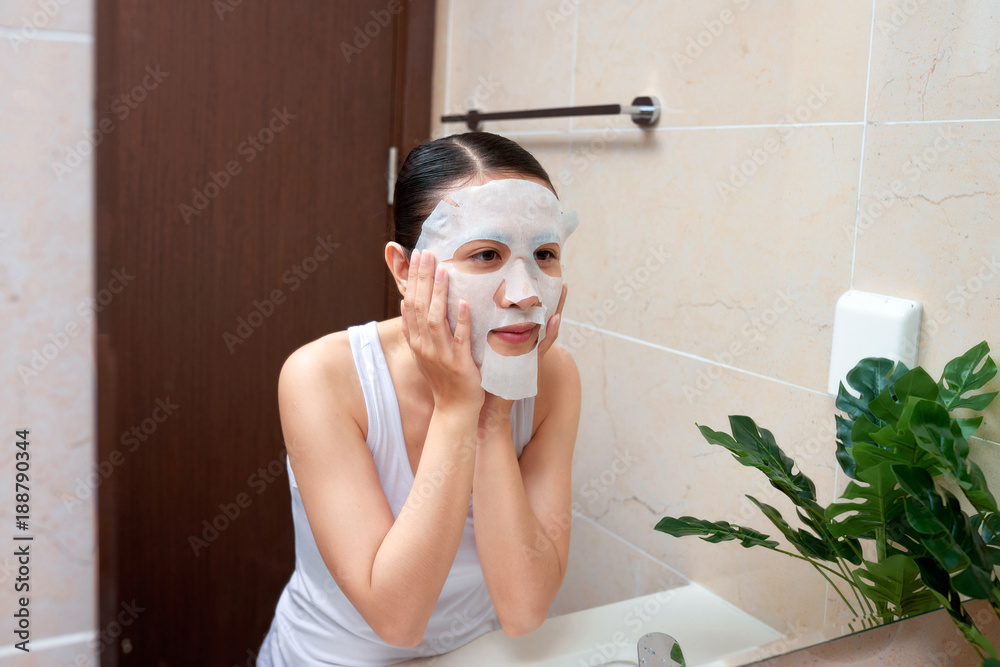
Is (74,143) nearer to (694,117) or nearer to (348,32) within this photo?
(348,32)

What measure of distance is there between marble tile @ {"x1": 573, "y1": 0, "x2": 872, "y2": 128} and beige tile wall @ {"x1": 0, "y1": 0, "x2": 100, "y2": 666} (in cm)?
47

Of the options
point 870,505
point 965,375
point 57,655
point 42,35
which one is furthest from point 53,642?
point 965,375

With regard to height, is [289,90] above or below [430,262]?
above

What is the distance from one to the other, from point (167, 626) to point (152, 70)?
1.93 ft

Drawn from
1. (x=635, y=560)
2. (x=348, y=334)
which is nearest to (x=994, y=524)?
(x=635, y=560)

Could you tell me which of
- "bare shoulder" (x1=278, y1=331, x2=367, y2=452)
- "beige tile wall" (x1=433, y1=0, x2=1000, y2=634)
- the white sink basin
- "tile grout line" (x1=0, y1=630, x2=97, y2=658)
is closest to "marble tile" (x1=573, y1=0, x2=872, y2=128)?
"beige tile wall" (x1=433, y1=0, x2=1000, y2=634)

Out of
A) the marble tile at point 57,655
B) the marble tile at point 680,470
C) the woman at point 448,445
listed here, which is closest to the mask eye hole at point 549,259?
the woman at point 448,445

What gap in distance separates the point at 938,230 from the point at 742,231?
171 mm

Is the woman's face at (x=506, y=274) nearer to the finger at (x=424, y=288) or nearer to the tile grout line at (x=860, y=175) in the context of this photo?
the finger at (x=424, y=288)

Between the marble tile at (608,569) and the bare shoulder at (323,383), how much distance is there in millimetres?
227

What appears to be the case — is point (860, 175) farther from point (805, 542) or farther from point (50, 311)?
point (50, 311)

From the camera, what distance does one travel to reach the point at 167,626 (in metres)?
0.60

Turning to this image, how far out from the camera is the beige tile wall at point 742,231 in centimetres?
66

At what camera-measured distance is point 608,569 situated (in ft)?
2.18
